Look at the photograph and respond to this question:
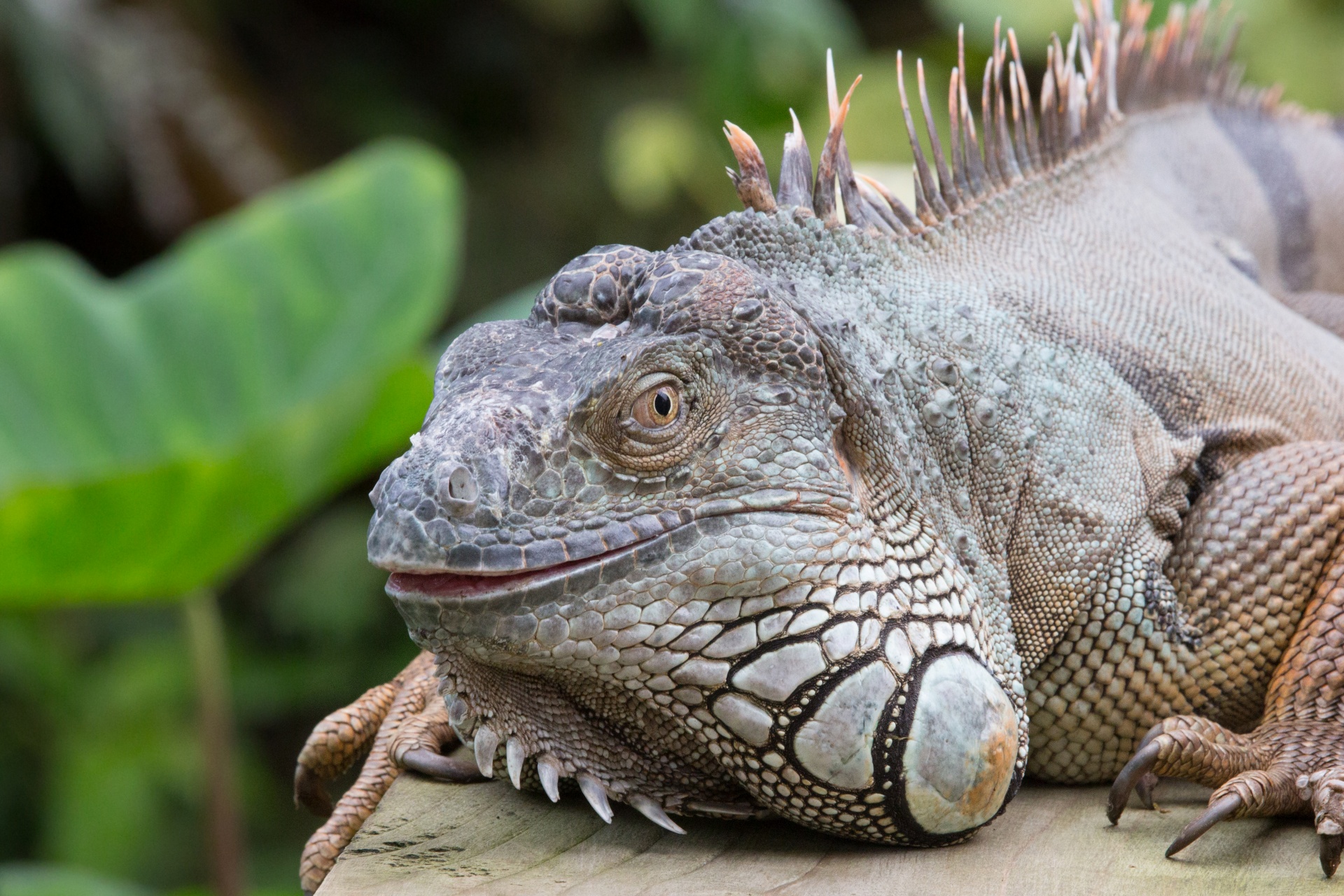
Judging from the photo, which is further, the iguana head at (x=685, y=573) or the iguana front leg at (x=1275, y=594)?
the iguana front leg at (x=1275, y=594)

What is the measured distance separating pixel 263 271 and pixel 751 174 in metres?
2.93

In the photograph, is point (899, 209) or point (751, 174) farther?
point (899, 209)

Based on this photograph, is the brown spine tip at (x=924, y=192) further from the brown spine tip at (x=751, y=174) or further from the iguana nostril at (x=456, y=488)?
the iguana nostril at (x=456, y=488)

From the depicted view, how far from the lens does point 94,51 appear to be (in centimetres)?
807

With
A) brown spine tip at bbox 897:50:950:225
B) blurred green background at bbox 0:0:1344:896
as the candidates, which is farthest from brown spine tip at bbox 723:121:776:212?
blurred green background at bbox 0:0:1344:896

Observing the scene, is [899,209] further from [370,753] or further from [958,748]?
[370,753]

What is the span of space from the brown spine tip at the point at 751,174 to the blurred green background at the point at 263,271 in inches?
72.8

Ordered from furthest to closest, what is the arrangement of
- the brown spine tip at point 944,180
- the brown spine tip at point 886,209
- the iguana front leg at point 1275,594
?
the brown spine tip at point 944,180 < the brown spine tip at point 886,209 < the iguana front leg at point 1275,594

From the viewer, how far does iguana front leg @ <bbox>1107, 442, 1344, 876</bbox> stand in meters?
2.06

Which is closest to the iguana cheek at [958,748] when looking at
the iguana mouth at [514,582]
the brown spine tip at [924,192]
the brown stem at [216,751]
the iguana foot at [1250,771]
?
the iguana foot at [1250,771]

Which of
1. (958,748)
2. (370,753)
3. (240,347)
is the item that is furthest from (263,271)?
(958,748)

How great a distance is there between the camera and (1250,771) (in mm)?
1986

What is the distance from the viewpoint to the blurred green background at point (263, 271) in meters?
4.02

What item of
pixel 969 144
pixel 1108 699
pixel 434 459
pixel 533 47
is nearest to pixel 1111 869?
pixel 1108 699
